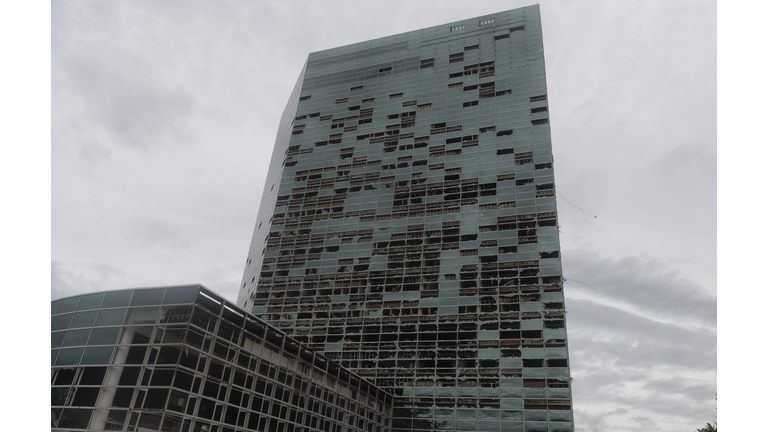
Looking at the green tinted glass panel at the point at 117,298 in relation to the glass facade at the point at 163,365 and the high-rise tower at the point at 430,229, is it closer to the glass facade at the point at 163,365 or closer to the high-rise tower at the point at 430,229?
the glass facade at the point at 163,365

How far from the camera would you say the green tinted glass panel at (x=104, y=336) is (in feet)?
114

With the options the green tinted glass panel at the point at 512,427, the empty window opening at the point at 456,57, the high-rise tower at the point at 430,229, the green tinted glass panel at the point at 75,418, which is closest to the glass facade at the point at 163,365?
the green tinted glass panel at the point at 75,418

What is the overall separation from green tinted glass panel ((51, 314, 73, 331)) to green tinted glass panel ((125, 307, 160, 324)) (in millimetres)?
5965

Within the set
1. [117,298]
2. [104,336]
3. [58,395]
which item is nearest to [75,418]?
[58,395]

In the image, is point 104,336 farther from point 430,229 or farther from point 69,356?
point 430,229

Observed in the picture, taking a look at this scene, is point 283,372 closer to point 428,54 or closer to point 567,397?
point 567,397

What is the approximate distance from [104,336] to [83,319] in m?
3.05

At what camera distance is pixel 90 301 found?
37469 mm

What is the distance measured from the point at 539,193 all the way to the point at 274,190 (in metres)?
51.9

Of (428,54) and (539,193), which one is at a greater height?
(428,54)

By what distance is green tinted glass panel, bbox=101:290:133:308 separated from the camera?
36094mm

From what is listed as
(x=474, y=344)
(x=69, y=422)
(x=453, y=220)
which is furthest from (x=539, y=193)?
(x=69, y=422)

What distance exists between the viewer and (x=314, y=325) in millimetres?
81500

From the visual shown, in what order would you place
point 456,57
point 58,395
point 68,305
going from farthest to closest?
point 456,57 → point 68,305 → point 58,395
